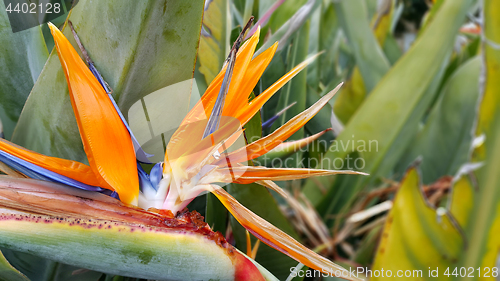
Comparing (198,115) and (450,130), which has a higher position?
(198,115)

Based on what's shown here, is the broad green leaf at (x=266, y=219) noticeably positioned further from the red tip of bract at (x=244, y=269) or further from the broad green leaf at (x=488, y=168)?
the broad green leaf at (x=488, y=168)

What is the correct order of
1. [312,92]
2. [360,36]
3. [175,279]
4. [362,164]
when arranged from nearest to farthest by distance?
[175,279], [312,92], [362,164], [360,36]

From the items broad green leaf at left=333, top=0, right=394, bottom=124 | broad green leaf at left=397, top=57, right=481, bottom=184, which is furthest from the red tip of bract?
broad green leaf at left=397, top=57, right=481, bottom=184

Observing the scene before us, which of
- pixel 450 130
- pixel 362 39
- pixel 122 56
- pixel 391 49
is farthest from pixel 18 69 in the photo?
pixel 391 49

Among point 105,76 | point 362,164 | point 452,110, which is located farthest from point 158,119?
point 452,110

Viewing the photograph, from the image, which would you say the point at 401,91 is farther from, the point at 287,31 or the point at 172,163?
the point at 172,163

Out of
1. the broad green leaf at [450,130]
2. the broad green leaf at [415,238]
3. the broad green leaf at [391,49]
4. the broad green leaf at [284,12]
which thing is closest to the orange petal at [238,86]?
the broad green leaf at [284,12]

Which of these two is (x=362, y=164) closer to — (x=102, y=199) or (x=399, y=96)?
(x=399, y=96)
